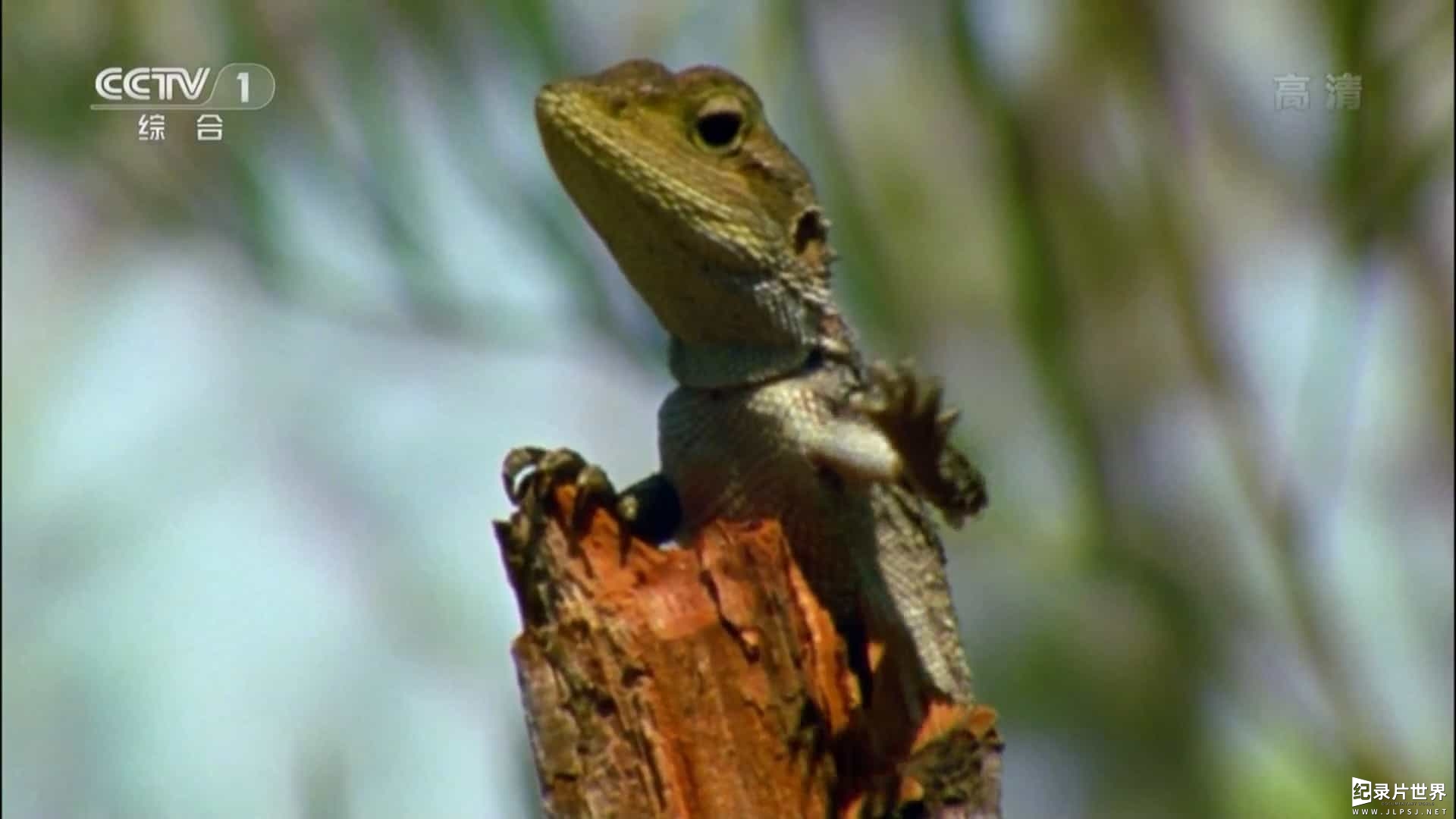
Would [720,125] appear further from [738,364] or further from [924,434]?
[924,434]

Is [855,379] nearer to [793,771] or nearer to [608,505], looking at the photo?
[608,505]

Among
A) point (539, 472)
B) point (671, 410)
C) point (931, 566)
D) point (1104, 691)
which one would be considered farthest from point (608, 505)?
point (1104, 691)

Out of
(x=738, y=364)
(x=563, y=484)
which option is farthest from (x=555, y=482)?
(x=738, y=364)

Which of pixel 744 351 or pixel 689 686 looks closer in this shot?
pixel 689 686

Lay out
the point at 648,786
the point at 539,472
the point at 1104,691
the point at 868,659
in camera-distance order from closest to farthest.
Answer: the point at 648,786 < the point at 539,472 < the point at 868,659 < the point at 1104,691

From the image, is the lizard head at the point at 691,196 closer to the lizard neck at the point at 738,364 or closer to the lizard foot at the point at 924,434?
the lizard neck at the point at 738,364

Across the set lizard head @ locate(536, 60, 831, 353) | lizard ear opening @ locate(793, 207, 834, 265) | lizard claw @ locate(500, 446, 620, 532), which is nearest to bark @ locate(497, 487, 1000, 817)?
lizard claw @ locate(500, 446, 620, 532)

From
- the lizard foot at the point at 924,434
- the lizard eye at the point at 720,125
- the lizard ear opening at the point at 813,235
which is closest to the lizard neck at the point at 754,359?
the lizard ear opening at the point at 813,235
